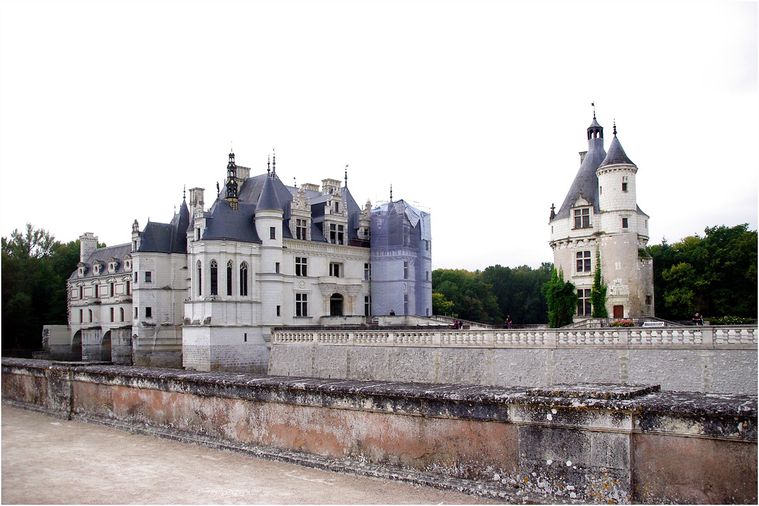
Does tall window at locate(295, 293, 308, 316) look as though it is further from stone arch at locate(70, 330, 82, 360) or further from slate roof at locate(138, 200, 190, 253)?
stone arch at locate(70, 330, 82, 360)

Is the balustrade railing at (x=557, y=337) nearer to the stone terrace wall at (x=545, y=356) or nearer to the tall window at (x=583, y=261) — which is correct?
the stone terrace wall at (x=545, y=356)

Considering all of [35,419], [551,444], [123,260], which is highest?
[123,260]

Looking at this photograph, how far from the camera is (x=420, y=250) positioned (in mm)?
42625

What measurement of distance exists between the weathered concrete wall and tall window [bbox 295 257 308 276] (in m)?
29.1

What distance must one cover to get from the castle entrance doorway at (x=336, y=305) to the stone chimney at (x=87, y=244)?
2484 cm

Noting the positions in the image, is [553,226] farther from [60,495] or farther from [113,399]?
[60,495]

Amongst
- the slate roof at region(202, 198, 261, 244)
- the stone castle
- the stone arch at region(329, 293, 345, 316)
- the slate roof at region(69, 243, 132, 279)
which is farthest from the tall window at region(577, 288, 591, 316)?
the slate roof at region(69, 243, 132, 279)

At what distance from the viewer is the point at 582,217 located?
34312mm

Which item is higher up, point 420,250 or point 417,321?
point 420,250

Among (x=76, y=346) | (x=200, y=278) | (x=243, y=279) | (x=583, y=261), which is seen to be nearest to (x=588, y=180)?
(x=583, y=261)

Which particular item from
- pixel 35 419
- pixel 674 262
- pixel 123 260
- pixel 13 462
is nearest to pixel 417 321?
pixel 674 262

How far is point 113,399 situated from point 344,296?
30.2m

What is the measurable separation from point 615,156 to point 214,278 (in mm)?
20278

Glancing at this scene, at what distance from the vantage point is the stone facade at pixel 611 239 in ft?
108
